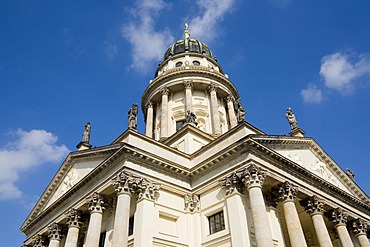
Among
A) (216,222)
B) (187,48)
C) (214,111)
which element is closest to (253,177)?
(216,222)

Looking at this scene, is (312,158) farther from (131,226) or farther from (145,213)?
(131,226)

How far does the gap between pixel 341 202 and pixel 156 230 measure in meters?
14.8

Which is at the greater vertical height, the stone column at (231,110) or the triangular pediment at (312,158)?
the stone column at (231,110)

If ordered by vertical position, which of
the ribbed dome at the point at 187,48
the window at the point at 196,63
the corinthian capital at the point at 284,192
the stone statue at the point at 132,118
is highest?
the ribbed dome at the point at 187,48

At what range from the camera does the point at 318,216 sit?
67.9ft

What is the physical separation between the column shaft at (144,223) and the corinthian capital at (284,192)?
25.0 ft

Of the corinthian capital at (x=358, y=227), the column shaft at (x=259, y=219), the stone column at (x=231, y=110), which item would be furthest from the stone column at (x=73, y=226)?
the corinthian capital at (x=358, y=227)

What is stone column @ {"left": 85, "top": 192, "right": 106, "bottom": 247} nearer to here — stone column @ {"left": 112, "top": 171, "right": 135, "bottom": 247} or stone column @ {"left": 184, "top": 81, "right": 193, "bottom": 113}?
stone column @ {"left": 112, "top": 171, "right": 135, "bottom": 247}

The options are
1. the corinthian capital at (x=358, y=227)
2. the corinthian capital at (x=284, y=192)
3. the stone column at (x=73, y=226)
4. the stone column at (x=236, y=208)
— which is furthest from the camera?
the corinthian capital at (x=358, y=227)

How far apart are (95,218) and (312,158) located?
54.6ft

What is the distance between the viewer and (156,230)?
18.4 meters

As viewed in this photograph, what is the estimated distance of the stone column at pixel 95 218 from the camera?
724 inches

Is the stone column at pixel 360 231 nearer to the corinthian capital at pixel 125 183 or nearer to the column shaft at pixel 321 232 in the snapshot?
the column shaft at pixel 321 232

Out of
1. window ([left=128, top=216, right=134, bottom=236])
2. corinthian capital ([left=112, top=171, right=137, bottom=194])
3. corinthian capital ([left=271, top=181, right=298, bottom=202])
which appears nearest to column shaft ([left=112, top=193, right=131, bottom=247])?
corinthian capital ([left=112, top=171, right=137, bottom=194])
